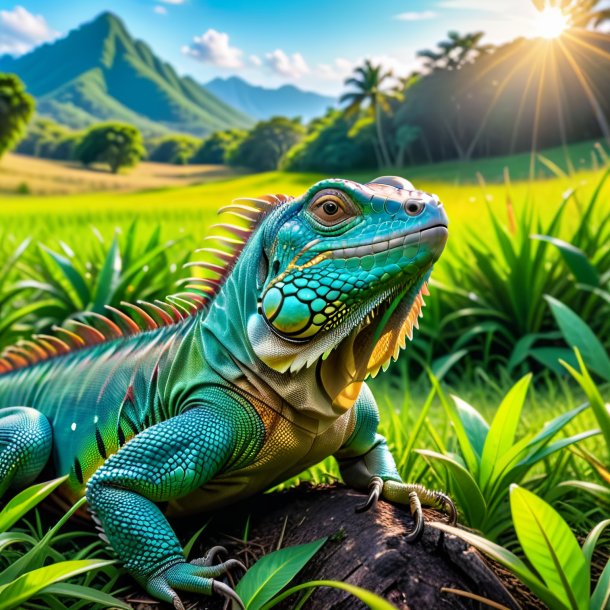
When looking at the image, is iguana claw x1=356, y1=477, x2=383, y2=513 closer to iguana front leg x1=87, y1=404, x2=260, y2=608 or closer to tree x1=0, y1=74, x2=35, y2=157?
iguana front leg x1=87, y1=404, x2=260, y2=608

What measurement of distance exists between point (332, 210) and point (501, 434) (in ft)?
4.03

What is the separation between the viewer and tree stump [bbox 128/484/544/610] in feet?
6.98

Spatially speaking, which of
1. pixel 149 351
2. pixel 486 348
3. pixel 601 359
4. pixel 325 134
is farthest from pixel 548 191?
pixel 325 134

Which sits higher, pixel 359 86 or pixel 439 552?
pixel 359 86

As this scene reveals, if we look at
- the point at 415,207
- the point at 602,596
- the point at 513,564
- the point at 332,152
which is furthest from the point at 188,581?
the point at 332,152

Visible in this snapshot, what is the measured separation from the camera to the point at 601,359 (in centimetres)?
366

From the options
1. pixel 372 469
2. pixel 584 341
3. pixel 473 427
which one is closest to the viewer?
pixel 372 469

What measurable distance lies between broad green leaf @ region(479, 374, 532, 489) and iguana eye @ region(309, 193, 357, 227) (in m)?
1.12

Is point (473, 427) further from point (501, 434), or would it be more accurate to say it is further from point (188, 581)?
point (188, 581)

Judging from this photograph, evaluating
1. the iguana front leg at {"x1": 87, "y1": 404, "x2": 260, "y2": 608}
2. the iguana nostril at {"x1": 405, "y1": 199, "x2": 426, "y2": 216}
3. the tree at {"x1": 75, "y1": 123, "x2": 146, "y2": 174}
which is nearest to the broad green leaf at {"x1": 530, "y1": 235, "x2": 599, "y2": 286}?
the iguana nostril at {"x1": 405, "y1": 199, "x2": 426, "y2": 216}

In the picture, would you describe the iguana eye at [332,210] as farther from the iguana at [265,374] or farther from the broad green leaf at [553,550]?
the broad green leaf at [553,550]

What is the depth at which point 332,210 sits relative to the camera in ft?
7.29

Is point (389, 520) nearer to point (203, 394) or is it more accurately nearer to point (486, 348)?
point (203, 394)

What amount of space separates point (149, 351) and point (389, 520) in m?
1.09
